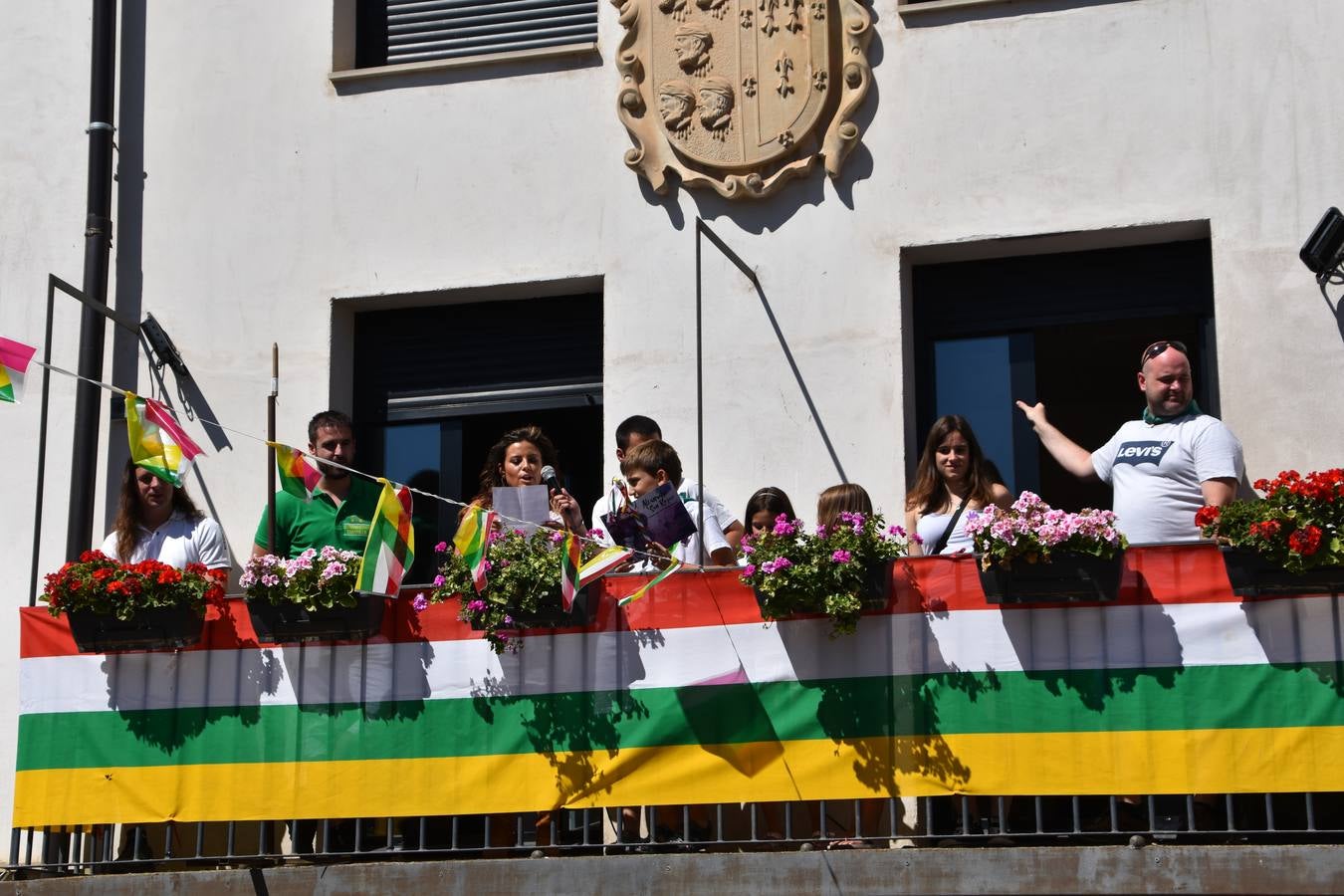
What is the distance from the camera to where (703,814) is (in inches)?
407

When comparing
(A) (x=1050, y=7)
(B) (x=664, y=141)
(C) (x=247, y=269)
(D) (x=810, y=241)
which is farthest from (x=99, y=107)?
(A) (x=1050, y=7)

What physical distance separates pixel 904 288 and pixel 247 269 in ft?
12.9

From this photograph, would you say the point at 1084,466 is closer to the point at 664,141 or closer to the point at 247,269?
the point at 664,141

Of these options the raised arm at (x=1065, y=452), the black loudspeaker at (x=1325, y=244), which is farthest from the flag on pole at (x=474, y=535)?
the black loudspeaker at (x=1325, y=244)

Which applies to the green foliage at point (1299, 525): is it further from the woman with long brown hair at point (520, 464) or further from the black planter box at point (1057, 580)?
the woman with long brown hair at point (520, 464)

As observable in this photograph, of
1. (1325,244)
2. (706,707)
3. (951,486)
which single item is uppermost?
(1325,244)

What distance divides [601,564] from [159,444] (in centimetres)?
245

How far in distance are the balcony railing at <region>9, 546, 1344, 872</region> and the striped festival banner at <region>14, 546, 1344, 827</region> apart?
11mm

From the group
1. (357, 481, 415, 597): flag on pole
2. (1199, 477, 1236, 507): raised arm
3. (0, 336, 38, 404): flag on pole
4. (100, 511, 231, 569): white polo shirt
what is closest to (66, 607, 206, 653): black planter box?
(100, 511, 231, 569): white polo shirt

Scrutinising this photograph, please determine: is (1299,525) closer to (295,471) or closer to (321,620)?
(321,620)

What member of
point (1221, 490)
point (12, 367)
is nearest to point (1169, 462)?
point (1221, 490)

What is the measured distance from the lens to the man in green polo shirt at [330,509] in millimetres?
11383

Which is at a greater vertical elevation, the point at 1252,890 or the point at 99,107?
the point at 99,107

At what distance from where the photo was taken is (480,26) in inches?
522
